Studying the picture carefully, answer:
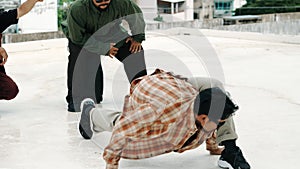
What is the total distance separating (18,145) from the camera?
2.96 m

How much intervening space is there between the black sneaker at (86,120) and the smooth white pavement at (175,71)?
4 centimetres

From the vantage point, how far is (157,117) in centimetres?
216

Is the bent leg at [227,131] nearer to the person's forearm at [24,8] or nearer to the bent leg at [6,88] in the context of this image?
the person's forearm at [24,8]

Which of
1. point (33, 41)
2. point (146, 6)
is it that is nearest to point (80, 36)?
point (33, 41)

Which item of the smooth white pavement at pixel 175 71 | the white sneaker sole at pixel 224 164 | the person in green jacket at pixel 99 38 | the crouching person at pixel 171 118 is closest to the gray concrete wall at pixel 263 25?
the smooth white pavement at pixel 175 71

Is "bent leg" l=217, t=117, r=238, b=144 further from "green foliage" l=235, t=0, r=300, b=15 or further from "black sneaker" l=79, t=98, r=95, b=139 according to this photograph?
"green foliage" l=235, t=0, r=300, b=15

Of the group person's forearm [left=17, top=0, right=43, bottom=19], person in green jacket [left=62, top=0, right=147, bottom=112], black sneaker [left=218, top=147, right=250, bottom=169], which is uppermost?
person's forearm [left=17, top=0, right=43, bottom=19]

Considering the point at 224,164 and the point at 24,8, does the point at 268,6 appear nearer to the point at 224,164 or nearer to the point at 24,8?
the point at 24,8

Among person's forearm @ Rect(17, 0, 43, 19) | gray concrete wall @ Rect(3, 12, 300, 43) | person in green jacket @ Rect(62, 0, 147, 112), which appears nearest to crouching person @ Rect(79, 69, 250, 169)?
person in green jacket @ Rect(62, 0, 147, 112)

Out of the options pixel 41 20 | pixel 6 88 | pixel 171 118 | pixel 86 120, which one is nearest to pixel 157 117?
pixel 171 118

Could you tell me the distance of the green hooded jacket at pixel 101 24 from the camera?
3.42 meters

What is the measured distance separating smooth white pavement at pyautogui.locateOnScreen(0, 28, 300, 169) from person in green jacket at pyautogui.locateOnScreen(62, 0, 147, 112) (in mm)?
212

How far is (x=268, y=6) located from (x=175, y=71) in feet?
38.3

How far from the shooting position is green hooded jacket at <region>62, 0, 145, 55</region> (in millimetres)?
3420
